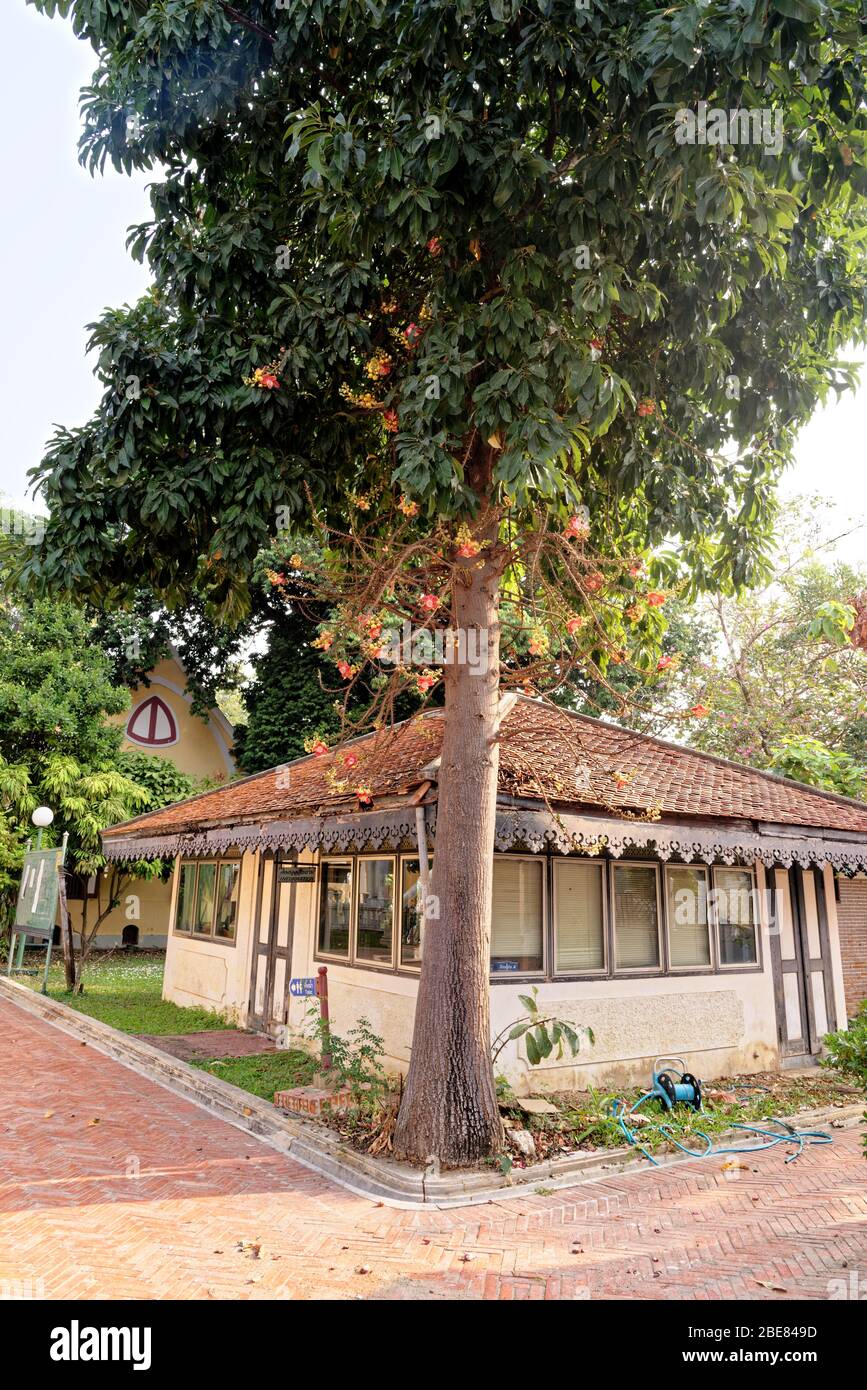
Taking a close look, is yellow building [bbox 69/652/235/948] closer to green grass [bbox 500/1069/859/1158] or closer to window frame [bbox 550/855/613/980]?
window frame [bbox 550/855/613/980]

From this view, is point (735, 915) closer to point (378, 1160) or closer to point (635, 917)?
point (635, 917)

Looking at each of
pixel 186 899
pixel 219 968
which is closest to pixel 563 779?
pixel 219 968

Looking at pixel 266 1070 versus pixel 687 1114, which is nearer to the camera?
pixel 687 1114

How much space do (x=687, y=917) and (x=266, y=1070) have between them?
5.59 m

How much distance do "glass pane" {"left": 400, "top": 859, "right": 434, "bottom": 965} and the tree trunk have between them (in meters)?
1.85

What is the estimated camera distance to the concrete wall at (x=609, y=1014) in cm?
939

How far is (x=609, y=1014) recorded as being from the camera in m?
9.93

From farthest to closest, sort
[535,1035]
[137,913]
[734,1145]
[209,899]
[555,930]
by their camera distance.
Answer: [137,913], [209,899], [555,930], [535,1035], [734,1145]

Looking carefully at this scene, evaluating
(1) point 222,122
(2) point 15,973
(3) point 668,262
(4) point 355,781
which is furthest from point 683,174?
(2) point 15,973

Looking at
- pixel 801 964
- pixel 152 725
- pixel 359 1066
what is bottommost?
pixel 359 1066

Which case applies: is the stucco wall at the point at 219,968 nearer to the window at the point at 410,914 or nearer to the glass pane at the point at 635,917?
the window at the point at 410,914

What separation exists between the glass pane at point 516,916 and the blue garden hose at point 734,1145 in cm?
165

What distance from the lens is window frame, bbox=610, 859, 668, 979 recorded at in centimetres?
1022

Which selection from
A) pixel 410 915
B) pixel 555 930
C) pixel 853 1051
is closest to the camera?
pixel 853 1051
